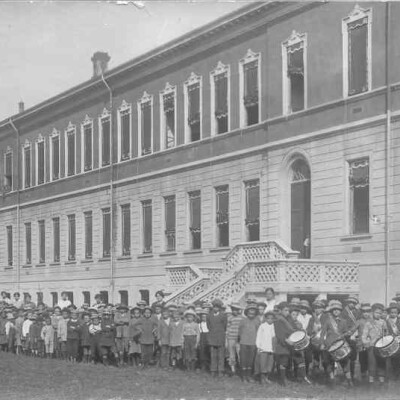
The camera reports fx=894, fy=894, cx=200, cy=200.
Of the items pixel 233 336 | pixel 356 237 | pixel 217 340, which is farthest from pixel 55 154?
pixel 233 336

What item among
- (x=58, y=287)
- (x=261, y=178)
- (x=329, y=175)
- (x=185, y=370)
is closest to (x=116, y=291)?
(x=58, y=287)

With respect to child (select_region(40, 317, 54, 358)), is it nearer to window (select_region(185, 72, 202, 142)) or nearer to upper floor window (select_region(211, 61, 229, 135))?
upper floor window (select_region(211, 61, 229, 135))

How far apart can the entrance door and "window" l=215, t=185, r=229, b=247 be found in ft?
11.1

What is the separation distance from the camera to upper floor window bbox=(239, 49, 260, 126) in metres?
28.9

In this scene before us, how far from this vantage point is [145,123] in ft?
116

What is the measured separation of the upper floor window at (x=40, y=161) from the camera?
44.2m

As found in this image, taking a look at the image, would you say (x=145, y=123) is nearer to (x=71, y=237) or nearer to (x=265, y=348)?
(x=71, y=237)

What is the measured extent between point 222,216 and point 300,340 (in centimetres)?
1466

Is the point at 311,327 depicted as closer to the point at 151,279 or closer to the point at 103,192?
the point at 151,279

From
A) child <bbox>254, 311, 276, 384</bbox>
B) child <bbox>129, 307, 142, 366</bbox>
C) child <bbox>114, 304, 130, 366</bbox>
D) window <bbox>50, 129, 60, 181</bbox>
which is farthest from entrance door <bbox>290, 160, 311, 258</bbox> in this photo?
window <bbox>50, 129, 60, 181</bbox>

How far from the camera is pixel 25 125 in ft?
150

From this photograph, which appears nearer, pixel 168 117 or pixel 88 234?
pixel 168 117

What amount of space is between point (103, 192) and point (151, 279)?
19.1 feet

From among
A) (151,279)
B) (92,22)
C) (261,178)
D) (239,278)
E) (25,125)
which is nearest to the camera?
(92,22)
